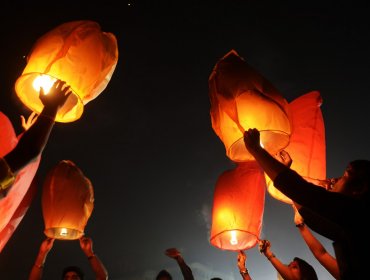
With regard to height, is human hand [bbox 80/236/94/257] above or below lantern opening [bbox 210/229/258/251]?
below

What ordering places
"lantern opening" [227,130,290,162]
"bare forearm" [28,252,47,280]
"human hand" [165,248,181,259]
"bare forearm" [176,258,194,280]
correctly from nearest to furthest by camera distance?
"lantern opening" [227,130,290,162], "bare forearm" [28,252,47,280], "bare forearm" [176,258,194,280], "human hand" [165,248,181,259]

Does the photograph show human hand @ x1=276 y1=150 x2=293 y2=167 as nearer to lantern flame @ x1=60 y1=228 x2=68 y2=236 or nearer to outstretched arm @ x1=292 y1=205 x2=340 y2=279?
outstretched arm @ x1=292 y1=205 x2=340 y2=279

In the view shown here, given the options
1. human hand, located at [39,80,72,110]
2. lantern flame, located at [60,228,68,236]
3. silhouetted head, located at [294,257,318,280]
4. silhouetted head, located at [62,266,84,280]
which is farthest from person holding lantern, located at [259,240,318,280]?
human hand, located at [39,80,72,110]

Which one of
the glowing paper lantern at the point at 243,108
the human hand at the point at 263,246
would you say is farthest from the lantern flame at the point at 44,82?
the human hand at the point at 263,246

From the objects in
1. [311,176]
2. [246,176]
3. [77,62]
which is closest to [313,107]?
[311,176]

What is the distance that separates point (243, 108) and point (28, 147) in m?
1.59

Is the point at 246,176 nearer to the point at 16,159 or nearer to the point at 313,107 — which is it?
the point at 313,107

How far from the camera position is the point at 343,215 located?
1663 millimetres

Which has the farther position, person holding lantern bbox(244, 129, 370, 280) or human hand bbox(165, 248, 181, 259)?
human hand bbox(165, 248, 181, 259)

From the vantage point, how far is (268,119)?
263 centimetres

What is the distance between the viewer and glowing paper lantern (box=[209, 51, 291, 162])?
2635 millimetres

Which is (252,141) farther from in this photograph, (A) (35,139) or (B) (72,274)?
(B) (72,274)

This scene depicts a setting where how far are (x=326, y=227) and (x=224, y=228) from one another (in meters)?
1.72

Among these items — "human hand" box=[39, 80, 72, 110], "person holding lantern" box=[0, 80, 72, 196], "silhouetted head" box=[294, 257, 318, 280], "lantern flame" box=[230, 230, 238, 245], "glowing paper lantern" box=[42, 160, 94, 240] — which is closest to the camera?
"person holding lantern" box=[0, 80, 72, 196]
